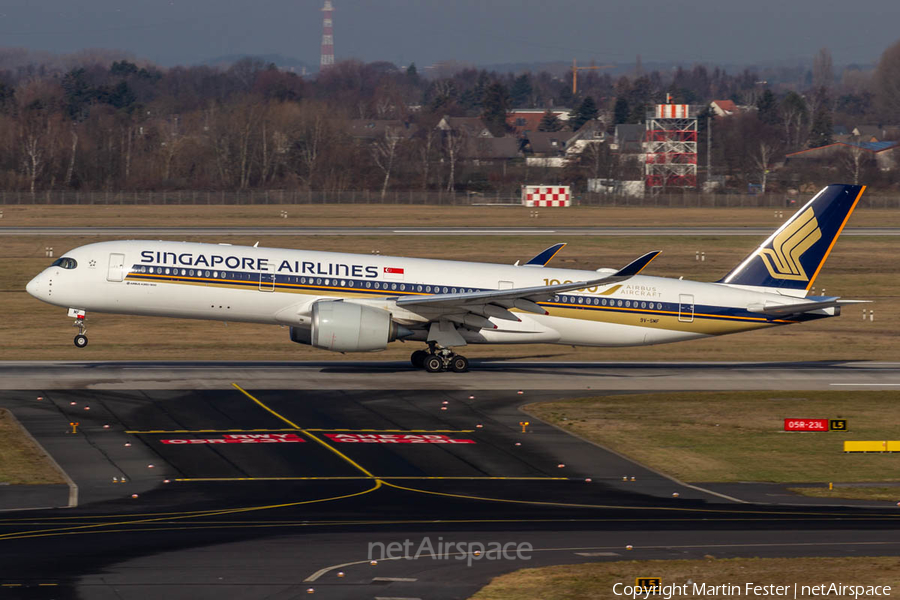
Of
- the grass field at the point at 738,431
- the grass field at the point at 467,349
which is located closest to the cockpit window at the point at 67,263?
the grass field at the point at 467,349

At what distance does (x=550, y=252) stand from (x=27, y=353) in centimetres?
2301

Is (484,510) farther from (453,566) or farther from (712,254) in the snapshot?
(712,254)

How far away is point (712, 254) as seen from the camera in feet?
280

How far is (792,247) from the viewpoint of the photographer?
4484cm

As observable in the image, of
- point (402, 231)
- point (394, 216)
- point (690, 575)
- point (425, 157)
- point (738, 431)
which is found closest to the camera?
point (690, 575)

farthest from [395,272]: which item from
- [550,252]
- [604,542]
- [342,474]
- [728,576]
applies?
[728,576]

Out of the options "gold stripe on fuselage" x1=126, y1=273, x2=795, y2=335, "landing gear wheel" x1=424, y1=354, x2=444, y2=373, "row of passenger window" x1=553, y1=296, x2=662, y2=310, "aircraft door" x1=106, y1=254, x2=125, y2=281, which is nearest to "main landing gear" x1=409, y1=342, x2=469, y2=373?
"landing gear wheel" x1=424, y1=354, x2=444, y2=373

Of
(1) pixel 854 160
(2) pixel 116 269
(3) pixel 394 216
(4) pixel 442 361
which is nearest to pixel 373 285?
(4) pixel 442 361

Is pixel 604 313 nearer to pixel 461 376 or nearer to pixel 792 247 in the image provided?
pixel 461 376

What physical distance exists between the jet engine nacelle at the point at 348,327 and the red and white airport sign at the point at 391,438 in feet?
26.2

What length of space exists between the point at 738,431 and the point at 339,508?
15240 mm

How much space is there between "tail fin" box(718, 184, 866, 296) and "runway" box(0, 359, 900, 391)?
3.94m

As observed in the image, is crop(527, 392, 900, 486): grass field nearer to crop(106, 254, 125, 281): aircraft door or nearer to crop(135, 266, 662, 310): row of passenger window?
crop(135, 266, 662, 310): row of passenger window

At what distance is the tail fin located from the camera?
146 feet
